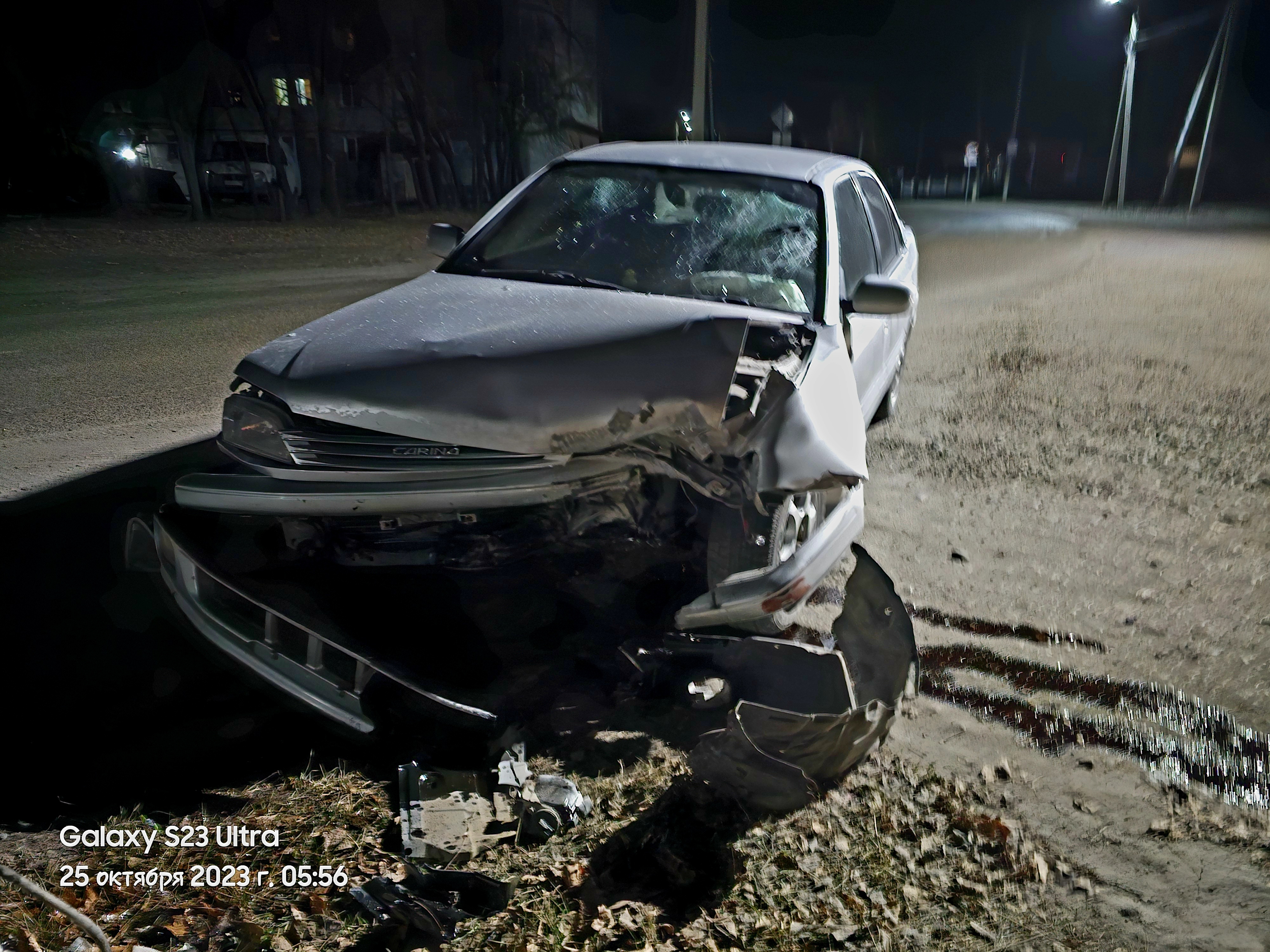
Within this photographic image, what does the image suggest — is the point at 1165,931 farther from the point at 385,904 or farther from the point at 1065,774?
the point at 385,904

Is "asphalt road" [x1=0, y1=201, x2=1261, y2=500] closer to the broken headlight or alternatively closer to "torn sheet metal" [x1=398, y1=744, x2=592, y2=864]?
the broken headlight

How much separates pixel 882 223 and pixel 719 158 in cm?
145

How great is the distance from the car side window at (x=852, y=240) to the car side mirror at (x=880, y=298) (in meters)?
0.10

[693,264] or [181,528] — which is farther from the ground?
[693,264]

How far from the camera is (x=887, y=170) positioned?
5669 centimetres

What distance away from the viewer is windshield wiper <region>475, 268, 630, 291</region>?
372 centimetres

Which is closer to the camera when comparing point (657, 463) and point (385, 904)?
point (385, 904)

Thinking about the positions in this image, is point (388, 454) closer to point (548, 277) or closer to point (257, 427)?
point (257, 427)

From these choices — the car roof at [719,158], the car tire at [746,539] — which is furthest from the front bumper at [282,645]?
the car roof at [719,158]

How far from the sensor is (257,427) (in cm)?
286

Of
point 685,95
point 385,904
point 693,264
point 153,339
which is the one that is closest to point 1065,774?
point 385,904

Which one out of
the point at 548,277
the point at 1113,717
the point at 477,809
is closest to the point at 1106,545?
the point at 1113,717

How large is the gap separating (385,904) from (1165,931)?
187cm

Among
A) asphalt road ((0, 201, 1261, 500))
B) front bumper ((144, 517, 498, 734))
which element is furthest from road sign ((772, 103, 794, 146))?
front bumper ((144, 517, 498, 734))
